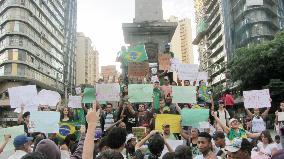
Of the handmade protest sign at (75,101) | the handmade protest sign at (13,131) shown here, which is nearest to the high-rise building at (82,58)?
the handmade protest sign at (75,101)

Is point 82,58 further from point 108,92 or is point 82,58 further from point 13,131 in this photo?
point 13,131

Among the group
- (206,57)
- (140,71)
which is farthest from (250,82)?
(206,57)

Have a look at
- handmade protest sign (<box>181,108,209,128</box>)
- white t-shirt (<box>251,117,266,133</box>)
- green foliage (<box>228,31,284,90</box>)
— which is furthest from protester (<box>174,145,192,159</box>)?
green foliage (<box>228,31,284,90</box>)

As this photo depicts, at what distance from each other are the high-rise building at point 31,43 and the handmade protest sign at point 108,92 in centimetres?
5469

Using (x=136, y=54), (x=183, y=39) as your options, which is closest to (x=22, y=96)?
(x=136, y=54)

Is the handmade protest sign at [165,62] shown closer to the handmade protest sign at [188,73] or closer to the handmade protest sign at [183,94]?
the handmade protest sign at [188,73]

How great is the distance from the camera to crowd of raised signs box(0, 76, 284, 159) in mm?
4980

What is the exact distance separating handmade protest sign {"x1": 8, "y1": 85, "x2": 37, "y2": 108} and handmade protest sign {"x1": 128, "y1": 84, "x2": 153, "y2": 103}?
8.61 feet

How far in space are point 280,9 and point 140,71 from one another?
193 feet

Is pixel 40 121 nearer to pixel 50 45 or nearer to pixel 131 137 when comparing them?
pixel 131 137

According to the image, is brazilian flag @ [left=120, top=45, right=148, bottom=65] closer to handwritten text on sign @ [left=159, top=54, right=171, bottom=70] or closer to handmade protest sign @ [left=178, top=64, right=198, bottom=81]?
handwritten text on sign @ [left=159, top=54, right=171, bottom=70]

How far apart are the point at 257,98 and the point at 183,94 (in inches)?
85.5

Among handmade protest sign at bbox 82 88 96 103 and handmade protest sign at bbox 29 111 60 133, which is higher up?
handmade protest sign at bbox 82 88 96 103

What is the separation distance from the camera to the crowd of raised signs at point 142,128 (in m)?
4.98
